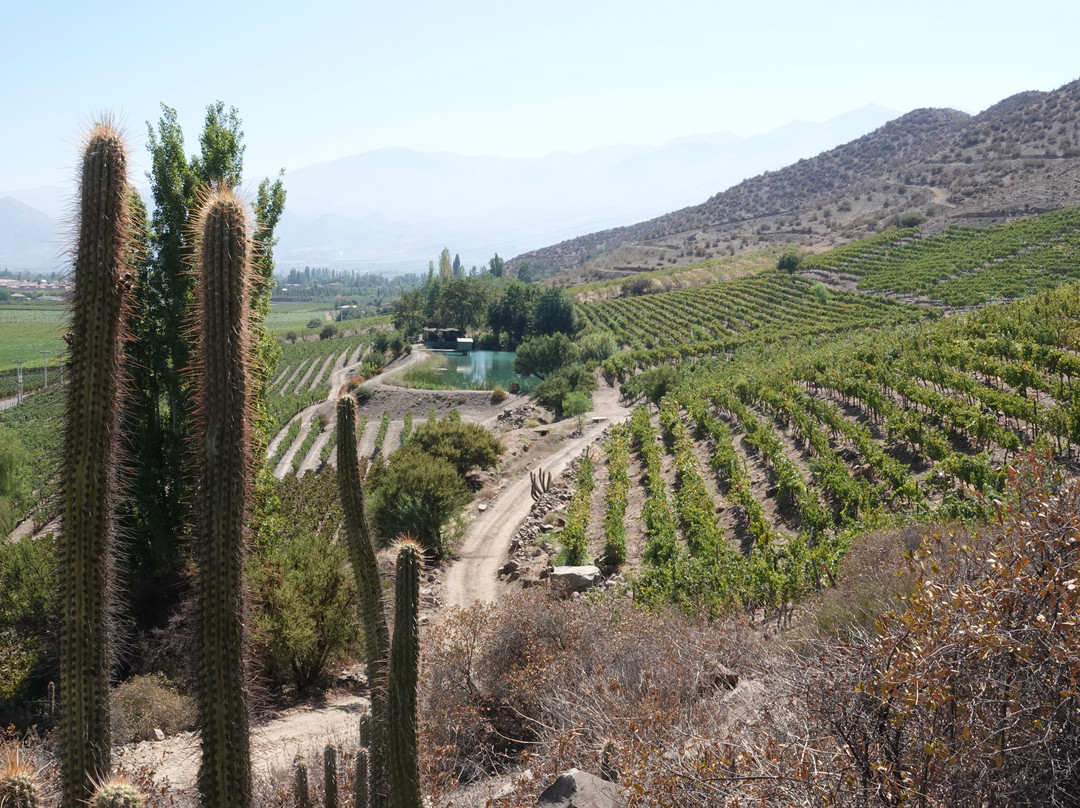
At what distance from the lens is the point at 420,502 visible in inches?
826

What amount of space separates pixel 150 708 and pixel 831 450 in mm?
17079

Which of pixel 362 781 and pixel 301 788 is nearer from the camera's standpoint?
pixel 362 781

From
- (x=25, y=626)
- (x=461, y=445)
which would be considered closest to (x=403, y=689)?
(x=25, y=626)

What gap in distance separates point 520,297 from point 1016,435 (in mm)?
67057

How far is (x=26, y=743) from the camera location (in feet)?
25.9

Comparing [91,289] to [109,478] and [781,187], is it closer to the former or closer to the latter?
[109,478]

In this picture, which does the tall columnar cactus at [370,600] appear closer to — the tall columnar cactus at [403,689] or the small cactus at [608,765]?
the tall columnar cactus at [403,689]

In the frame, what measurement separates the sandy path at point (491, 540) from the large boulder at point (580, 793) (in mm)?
7512

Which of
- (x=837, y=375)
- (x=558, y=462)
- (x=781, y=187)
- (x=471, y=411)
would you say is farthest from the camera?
(x=781, y=187)

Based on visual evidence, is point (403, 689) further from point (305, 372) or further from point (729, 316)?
point (305, 372)

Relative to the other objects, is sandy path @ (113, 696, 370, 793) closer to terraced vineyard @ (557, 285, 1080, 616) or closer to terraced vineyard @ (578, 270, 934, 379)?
terraced vineyard @ (557, 285, 1080, 616)

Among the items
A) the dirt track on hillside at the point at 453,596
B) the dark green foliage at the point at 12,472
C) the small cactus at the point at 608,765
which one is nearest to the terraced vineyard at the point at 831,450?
the dirt track on hillside at the point at 453,596

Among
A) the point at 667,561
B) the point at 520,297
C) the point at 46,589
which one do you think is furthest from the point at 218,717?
the point at 520,297

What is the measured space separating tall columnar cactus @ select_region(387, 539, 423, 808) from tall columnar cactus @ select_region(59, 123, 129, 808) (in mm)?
1845
